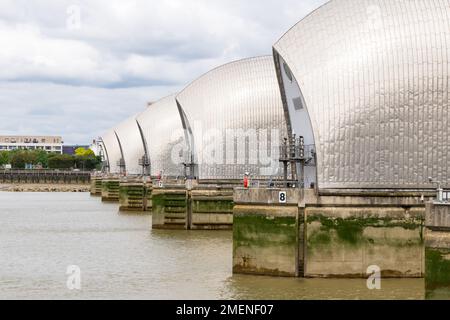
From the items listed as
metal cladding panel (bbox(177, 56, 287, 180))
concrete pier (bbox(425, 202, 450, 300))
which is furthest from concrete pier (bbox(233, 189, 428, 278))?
metal cladding panel (bbox(177, 56, 287, 180))

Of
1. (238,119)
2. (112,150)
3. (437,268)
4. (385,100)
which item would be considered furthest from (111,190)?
(437,268)

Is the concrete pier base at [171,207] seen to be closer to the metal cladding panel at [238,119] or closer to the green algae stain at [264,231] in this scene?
the metal cladding panel at [238,119]

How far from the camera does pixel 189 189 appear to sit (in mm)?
57656

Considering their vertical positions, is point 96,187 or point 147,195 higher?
point 96,187

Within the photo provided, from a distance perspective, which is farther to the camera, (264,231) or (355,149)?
(355,149)

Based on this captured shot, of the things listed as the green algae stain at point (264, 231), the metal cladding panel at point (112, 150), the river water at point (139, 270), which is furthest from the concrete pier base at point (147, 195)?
the green algae stain at point (264, 231)

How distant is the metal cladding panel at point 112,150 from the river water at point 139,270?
65.7 m

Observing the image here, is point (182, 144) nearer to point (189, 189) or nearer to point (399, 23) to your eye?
point (189, 189)

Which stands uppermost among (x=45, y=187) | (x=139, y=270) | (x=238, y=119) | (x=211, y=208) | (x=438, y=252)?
(x=238, y=119)

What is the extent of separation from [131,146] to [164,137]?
25.0m

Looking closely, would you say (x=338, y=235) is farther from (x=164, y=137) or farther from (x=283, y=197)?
(x=164, y=137)

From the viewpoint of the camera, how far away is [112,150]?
131000 mm

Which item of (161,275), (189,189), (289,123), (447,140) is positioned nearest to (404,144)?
(447,140)

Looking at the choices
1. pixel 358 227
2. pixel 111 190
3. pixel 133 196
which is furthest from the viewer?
pixel 111 190
